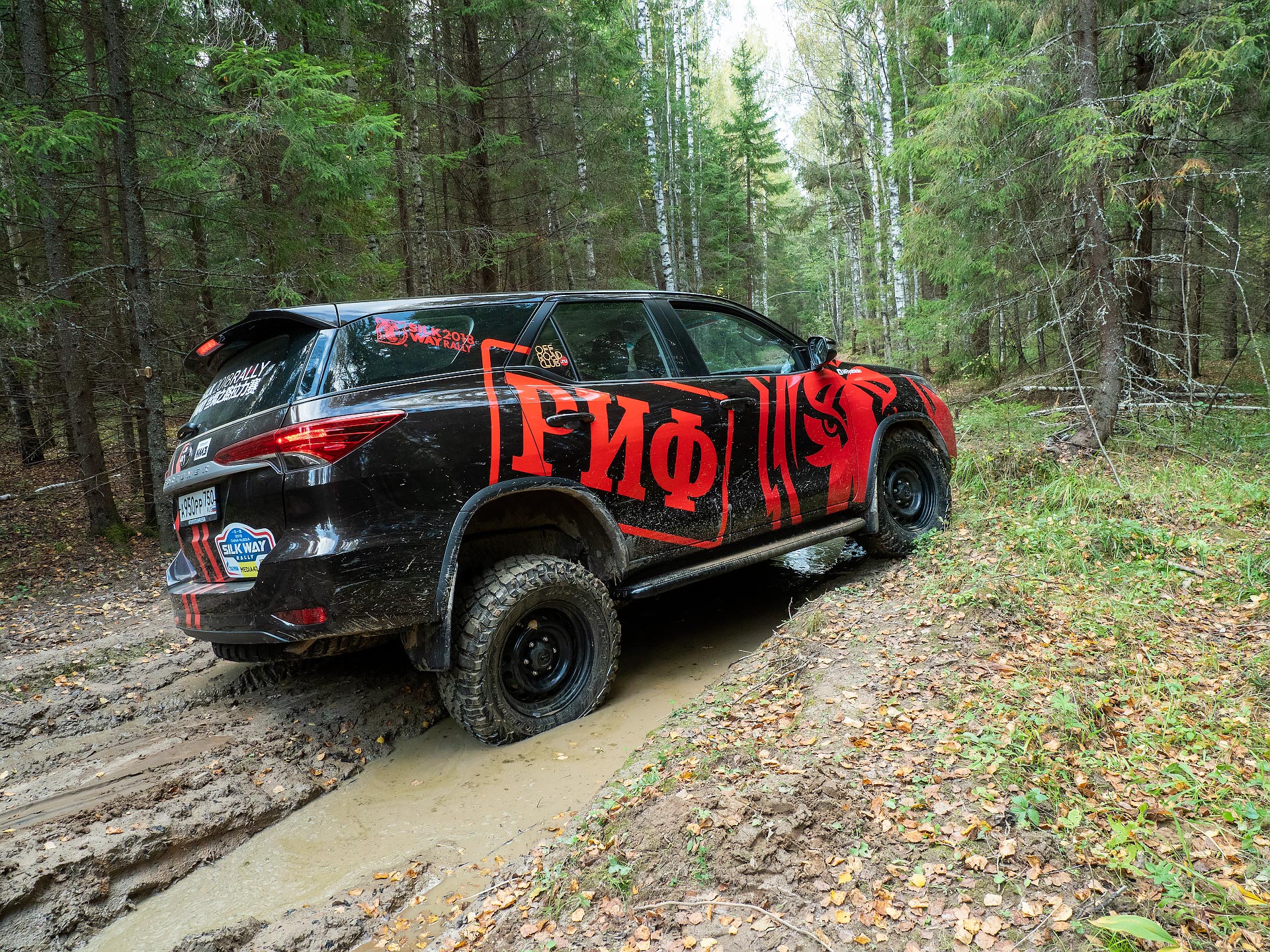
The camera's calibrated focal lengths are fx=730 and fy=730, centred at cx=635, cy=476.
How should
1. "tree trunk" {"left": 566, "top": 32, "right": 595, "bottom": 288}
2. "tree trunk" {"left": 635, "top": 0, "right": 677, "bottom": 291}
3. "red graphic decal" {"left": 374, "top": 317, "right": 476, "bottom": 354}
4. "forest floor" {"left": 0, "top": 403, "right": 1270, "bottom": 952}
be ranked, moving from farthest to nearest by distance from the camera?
"tree trunk" {"left": 635, "top": 0, "right": 677, "bottom": 291}, "tree trunk" {"left": 566, "top": 32, "right": 595, "bottom": 288}, "red graphic decal" {"left": 374, "top": 317, "right": 476, "bottom": 354}, "forest floor" {"left": 0, "top": 403, "right": 1270, "bottom": 952}

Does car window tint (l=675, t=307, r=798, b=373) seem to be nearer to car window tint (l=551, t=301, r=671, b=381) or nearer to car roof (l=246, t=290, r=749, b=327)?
car window tint (l=551, t=301, r=671, b=381)

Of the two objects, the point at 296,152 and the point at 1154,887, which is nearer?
the point at 1154,887

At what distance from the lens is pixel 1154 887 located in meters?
1.92

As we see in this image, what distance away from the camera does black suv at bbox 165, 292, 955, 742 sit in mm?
2898

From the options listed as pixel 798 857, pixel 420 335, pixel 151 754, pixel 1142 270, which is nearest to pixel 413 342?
pixel 420 335

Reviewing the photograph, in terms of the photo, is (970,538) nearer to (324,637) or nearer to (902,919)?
(902,919)

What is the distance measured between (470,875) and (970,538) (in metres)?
4.00

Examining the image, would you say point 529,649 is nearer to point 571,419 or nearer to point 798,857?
point 571,419

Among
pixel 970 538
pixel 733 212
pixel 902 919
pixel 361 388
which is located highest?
pixel 733 212

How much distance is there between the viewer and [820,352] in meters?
4.66

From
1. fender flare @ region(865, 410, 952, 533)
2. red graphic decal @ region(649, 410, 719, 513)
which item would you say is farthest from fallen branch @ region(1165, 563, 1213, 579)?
red graphic decal @ region(649, 410, 719, 513)

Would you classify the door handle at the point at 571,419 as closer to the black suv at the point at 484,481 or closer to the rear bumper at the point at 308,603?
the black suv at the point at 484,481

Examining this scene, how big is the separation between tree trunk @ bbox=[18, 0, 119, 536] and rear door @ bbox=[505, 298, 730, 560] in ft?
20.4

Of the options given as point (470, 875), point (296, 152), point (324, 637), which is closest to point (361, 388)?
point (324, 637)
